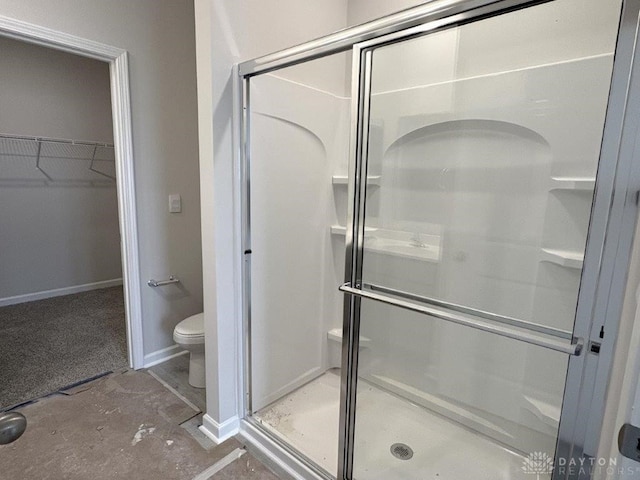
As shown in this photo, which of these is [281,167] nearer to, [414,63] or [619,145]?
[414,63]

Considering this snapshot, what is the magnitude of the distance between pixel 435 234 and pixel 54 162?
3.87m

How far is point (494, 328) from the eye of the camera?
1123mm

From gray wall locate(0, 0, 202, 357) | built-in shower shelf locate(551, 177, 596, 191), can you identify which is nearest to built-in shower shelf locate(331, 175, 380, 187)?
built-in shower shelf locate(551, 177, 596, 191)

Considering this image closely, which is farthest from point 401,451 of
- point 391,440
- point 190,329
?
point 190,329

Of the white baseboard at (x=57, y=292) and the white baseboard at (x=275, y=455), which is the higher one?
the white baseboard at (x=57, y=292)

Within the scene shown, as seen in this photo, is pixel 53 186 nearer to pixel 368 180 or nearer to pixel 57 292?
pixel 57 292

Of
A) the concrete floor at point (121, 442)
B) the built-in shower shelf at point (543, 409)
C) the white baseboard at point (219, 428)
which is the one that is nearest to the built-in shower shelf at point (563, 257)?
the built-in shower shelf at point (543, 409)

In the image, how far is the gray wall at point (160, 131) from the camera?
2.12m

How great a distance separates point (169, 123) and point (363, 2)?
150cm

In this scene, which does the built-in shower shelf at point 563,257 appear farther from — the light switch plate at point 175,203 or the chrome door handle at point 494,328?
the light switch plate at point 175,203

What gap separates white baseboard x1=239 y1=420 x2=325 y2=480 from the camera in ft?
5.31

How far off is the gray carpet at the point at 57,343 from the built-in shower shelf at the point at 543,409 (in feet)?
8.19

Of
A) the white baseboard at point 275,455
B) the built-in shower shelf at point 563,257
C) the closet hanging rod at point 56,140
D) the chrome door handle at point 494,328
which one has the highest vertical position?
the closet hanging rod at point 56,140

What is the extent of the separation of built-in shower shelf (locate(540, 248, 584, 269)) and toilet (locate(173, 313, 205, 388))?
1.92 meters
